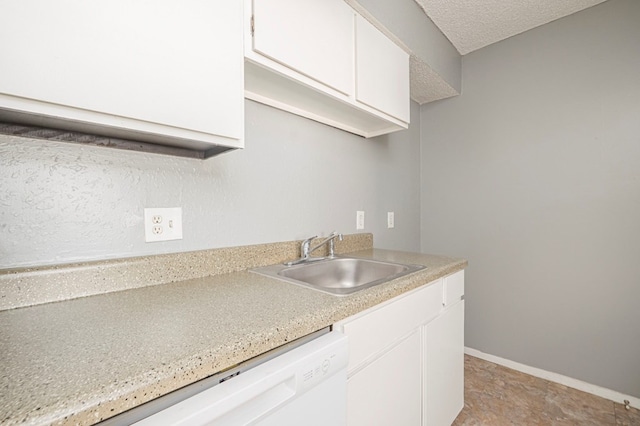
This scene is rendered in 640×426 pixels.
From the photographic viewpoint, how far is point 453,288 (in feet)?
4.44

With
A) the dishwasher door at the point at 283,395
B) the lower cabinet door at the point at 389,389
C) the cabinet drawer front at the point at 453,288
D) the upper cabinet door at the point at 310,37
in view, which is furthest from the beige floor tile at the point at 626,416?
the upper cabinet door at the point at 310,37

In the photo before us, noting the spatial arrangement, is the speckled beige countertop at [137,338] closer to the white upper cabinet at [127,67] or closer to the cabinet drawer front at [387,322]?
the cabinet drawer front at [387,322]

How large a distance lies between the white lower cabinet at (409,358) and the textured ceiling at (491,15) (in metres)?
1.63

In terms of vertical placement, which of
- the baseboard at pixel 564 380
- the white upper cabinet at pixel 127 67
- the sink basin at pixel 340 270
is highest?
the white upper cabinet at pixel 127 67

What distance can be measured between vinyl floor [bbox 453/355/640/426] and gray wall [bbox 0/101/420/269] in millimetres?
1099

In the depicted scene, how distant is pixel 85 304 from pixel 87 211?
0.92 ft

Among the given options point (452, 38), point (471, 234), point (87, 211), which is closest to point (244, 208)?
point (87, 211)

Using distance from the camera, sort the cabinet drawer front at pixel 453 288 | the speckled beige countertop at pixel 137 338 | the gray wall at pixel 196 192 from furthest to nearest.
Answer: the cabinet drawer front at pixel 453 288 < the gray wall at pixel 196 192 < the speckled beige countertop at pixel 137 338

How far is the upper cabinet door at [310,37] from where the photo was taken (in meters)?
0.91

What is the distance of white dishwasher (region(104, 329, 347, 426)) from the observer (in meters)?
0.44

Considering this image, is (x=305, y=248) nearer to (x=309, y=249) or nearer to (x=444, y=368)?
(x=309, y=249)

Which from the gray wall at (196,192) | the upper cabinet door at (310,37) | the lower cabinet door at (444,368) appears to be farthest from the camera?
the lower cabinet door at (444,368)

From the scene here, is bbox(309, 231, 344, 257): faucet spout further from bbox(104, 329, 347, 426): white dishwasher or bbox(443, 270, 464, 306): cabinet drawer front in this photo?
bbox(104, 329, 347, 426): white dishwasher

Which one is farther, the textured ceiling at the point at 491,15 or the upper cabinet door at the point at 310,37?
the textured ceiling at the point at 491,15
